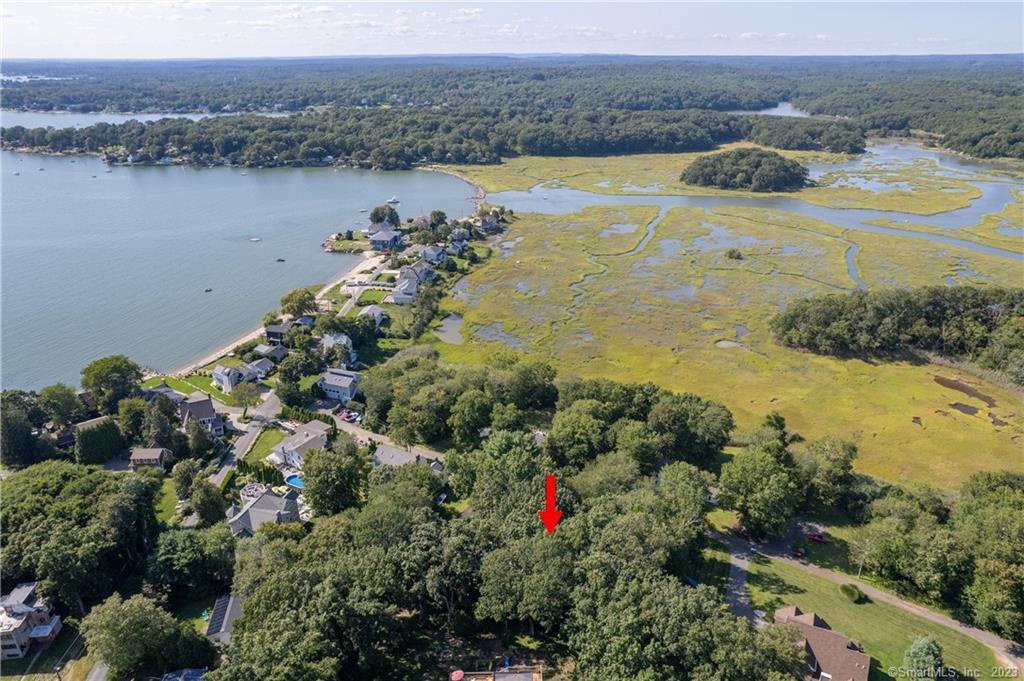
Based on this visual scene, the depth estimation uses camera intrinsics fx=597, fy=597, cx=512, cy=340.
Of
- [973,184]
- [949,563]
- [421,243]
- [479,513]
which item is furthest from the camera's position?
[973,184]

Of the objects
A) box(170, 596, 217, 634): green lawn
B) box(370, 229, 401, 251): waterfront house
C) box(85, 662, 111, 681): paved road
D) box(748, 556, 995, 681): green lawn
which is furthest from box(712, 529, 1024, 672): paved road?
box(370, 229, 401, 251): waterfront house

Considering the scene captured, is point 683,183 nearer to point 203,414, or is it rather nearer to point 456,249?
point 456,249

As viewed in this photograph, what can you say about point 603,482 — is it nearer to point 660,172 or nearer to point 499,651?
point 499,651

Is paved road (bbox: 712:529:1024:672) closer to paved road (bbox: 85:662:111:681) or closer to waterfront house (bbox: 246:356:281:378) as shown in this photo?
paved road (bbox: 85:662:111:681)

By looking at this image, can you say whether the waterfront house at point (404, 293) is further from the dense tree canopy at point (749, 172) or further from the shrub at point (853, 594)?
the dense tree canopy at point (749, 172)

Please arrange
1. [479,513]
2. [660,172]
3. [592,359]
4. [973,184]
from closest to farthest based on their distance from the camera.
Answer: [479,513], [592,359], [973,184], [660,172]

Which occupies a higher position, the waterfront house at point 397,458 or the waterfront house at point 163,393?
the waterfront house at point 163,393

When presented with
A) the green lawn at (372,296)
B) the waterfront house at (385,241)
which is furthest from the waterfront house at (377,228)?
the green lawn at (372,296)

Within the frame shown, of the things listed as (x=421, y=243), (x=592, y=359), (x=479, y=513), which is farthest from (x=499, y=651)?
(x=421, y=243)
